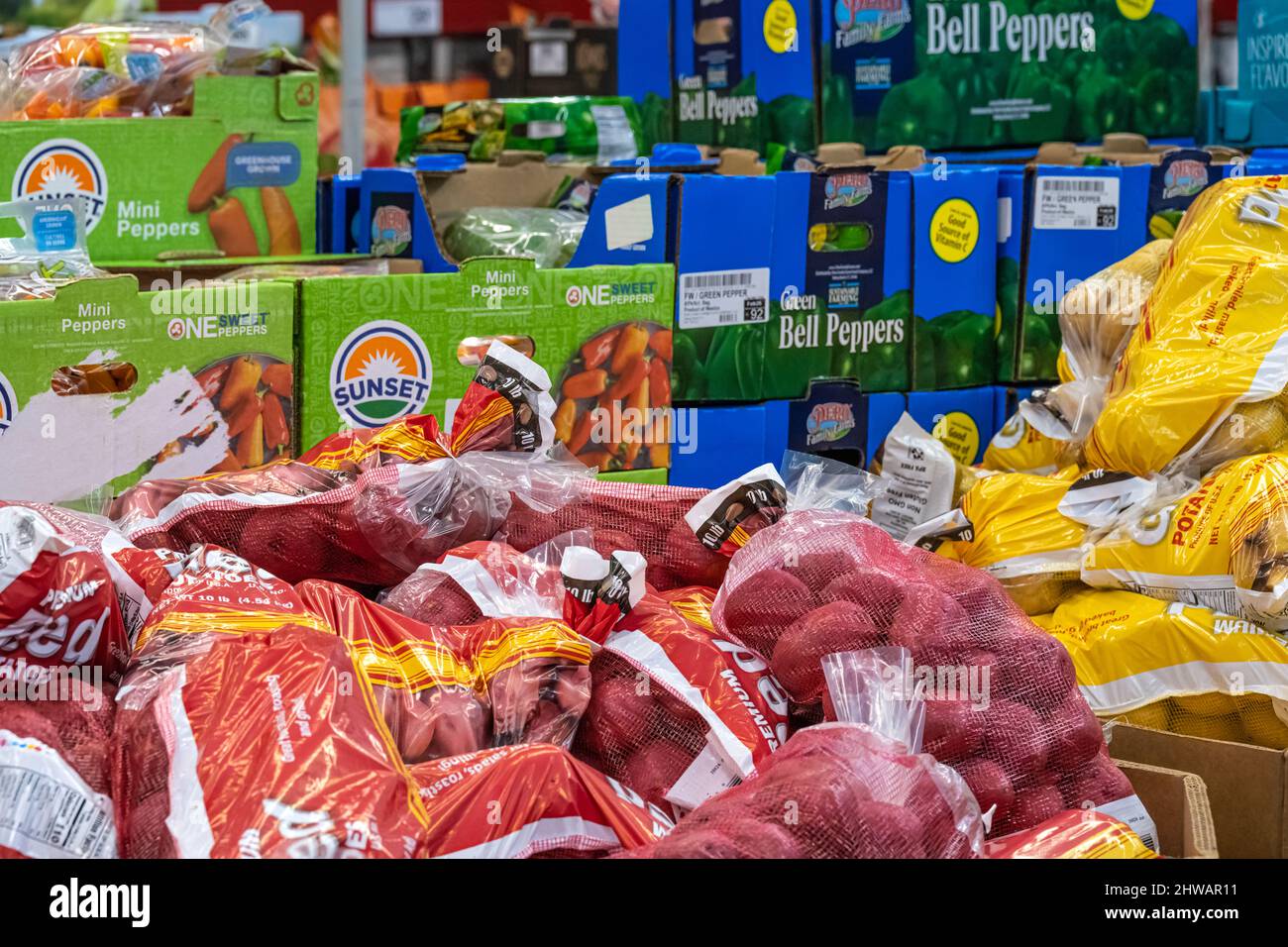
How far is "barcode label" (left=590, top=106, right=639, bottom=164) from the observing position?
4.86m

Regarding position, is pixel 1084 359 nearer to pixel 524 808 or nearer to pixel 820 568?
pixel 820 568

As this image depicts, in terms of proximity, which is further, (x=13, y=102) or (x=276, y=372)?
(x=13, y=102)

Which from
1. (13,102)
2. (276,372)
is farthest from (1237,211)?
(13,102)

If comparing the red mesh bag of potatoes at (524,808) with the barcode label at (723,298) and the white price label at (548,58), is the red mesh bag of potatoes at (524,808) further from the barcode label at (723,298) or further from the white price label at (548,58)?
the white price label at (548,58)

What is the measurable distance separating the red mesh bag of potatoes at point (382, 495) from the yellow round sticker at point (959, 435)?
6.12 ft

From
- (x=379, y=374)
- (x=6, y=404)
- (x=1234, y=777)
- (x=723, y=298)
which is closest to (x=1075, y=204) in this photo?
(x=723, y=298)

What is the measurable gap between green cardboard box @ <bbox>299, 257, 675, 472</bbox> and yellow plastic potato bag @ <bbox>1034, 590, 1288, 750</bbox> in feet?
3.37

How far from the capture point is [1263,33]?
15.1 feet

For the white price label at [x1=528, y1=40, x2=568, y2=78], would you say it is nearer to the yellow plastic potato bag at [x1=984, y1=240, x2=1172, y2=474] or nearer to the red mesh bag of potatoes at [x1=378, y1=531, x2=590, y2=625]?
the yellow plastic potato bag at [x1=984, y1=240, x2=1172, y2=474]

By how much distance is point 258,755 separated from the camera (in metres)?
1.24

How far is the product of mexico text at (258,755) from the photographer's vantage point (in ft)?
3.86

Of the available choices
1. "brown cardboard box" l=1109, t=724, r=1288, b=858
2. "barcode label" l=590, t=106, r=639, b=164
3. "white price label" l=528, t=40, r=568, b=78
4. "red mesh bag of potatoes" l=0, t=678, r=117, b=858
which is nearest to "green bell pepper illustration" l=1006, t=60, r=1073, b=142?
"barcode label" l=590, t=106, r=639, b=164
